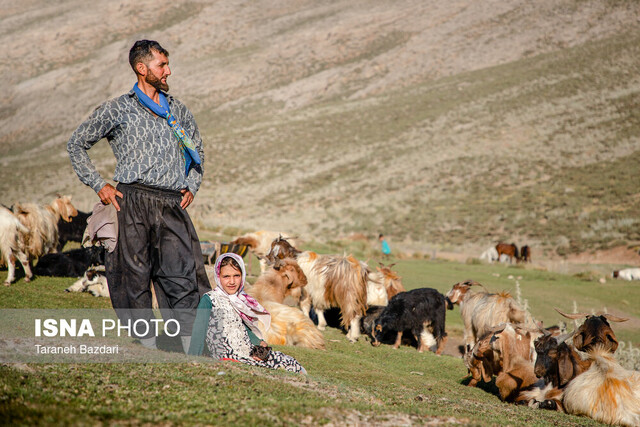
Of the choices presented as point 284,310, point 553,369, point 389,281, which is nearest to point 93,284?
point 284,310

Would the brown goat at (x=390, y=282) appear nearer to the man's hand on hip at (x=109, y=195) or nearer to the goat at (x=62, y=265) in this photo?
the goat at (x=62, y=265)

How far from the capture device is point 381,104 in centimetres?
7112

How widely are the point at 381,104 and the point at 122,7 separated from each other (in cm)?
6821

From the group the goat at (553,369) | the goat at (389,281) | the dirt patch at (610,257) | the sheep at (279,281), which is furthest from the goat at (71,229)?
the dirt patch at (610,257)

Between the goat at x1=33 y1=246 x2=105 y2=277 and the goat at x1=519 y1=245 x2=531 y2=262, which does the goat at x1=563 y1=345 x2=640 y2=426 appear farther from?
the goat at x1=519 y1=245 x2=531 y2=262

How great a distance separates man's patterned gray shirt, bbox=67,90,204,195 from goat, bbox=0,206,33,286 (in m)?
5.52

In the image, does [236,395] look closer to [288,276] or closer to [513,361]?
[513,361]

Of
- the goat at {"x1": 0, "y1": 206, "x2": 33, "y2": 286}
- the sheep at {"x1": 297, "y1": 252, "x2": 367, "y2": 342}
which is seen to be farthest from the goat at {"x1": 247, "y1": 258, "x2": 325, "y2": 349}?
the goat at {"x1": 0, "y1": 206, "x2": 33, "y2": 286}

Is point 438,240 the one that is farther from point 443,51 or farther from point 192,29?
point 192,29

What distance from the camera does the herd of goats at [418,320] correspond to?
6410mm

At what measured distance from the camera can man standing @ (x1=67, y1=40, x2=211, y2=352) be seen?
5.16 metres

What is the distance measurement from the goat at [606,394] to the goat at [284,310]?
11.9 feet

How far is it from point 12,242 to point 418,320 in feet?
23.7

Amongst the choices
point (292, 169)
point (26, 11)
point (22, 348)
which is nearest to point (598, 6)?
point (292, 169)
